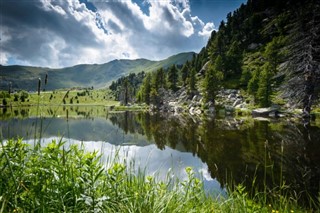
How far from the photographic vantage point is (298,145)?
16469mm

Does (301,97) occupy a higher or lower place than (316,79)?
lower

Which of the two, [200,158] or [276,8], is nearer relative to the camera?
[200,158]

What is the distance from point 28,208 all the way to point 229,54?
3741 inches

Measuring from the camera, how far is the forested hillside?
29906mm

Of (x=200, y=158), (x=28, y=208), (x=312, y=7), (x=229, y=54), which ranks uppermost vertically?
(x=229, y=54)

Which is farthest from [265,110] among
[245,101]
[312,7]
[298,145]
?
[298,145]

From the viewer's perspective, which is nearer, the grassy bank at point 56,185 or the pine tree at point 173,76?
the grassy bank at point 56,185

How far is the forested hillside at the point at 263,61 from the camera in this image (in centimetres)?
2991

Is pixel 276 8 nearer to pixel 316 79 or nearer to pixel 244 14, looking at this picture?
pixel 244 14

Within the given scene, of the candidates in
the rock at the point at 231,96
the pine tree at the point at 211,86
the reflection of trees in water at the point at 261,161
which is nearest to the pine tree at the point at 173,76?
the rock at the point at 231,96

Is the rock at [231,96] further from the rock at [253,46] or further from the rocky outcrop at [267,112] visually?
the rock at [253,46]

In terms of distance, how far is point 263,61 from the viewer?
86875 millimetres

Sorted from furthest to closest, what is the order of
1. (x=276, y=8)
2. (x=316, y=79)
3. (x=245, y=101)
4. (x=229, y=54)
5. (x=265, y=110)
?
(x=276, y=8), (x=229, y=54), (x=245, y=101), (x=265, y=110), (x=316, y=79)

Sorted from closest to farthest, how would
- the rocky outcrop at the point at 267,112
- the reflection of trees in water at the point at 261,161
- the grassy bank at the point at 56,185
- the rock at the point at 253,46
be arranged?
the grassy bank at the point at 56,185, the reflection of trees in water at the point at 261,161, the rocky outcrop at the point at 267,112, the rock at the point at 253,46
